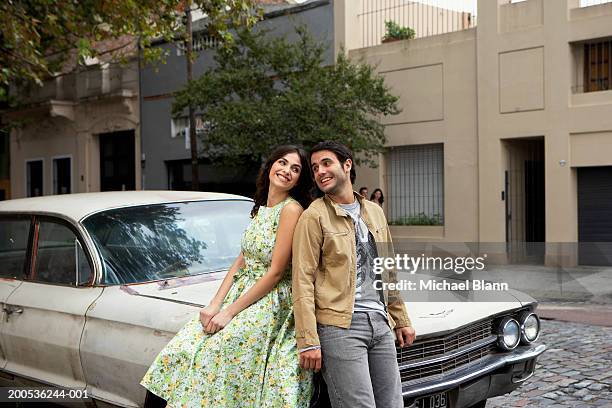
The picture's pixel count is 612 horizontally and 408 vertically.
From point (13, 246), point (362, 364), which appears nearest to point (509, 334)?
point (362, 364)

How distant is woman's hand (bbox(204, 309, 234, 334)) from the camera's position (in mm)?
3510

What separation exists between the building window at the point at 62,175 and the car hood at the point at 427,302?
23.6 m

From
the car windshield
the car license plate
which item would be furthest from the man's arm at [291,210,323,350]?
the car windshield

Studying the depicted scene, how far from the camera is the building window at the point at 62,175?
26938 millimetres

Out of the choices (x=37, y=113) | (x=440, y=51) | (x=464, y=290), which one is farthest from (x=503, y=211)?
(x=37, y=113)

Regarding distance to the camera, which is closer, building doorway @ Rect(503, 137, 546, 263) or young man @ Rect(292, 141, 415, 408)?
young man @ Rect(292, 141, 415, 408)

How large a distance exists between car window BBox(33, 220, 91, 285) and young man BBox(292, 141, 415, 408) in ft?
6.28

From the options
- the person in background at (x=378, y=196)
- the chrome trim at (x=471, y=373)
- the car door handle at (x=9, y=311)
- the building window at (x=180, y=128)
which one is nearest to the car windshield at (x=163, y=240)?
the car door handle at (x=9, y=311)

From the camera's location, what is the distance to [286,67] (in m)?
17.2

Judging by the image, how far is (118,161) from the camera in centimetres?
2550

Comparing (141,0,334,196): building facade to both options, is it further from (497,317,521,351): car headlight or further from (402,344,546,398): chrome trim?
(402,344,546,398): chrome trim

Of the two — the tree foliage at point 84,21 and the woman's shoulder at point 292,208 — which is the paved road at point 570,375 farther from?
the tree foliage at point 84,21

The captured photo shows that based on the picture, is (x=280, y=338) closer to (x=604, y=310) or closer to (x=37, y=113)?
(x=604, y=310)

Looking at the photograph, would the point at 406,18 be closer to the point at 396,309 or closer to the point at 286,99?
the point at 286,99
